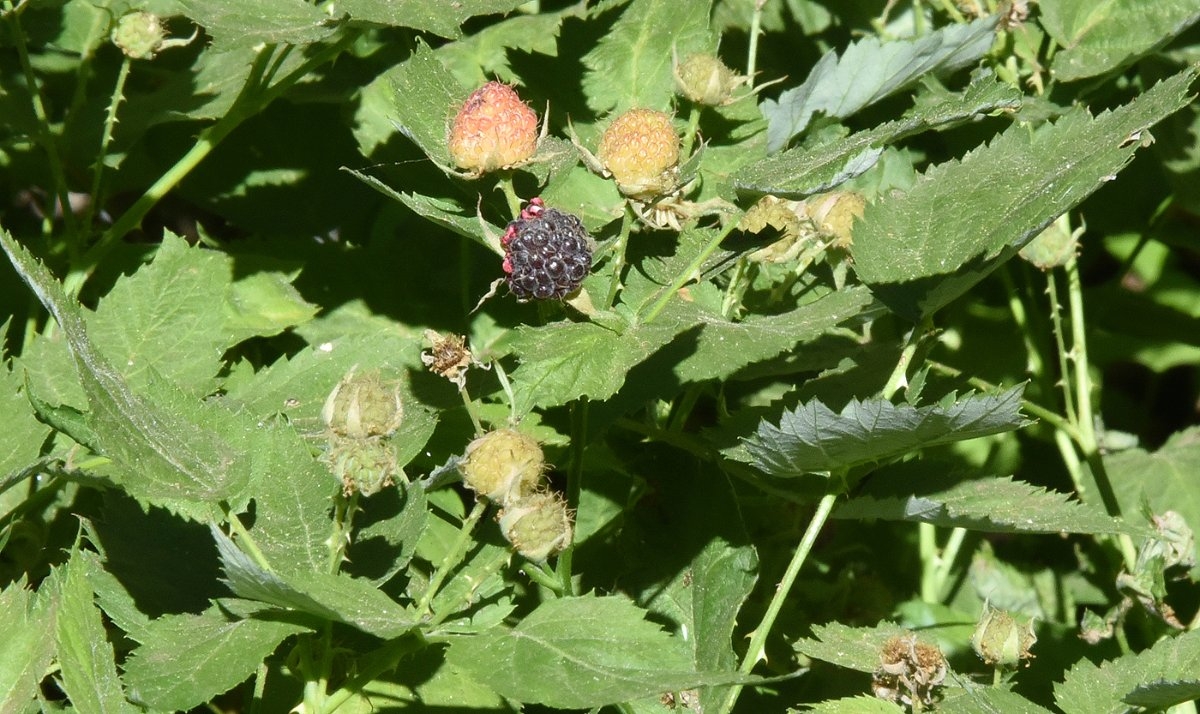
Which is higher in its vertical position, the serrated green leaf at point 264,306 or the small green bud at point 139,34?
the small green bud at point 139,34

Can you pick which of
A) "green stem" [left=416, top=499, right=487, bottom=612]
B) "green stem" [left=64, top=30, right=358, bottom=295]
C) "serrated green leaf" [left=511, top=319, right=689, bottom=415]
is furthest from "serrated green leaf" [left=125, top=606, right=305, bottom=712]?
"green stem" [left=64, top=30, right=358, bottom=295]

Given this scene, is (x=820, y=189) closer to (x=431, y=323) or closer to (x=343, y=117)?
(x=431, y=323)

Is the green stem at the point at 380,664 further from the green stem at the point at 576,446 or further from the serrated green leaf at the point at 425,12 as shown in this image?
the serrated green leaf at the point at 425,12

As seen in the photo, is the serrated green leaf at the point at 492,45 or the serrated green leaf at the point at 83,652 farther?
the serrated green leaf at the point at 492,45

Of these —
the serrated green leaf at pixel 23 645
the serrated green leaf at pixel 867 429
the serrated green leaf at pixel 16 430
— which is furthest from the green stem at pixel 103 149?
the serrated green leaf at pixel 867 429

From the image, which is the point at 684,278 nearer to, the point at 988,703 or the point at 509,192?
the point at 509,192

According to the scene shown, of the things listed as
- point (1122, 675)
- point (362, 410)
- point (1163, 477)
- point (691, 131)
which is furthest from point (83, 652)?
point (1163, 477)

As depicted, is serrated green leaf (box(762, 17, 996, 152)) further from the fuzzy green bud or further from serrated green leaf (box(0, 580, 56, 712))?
serrated green leaf (box(0, 580, 56, 712))

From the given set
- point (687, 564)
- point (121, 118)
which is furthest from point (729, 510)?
point (121, 118)
